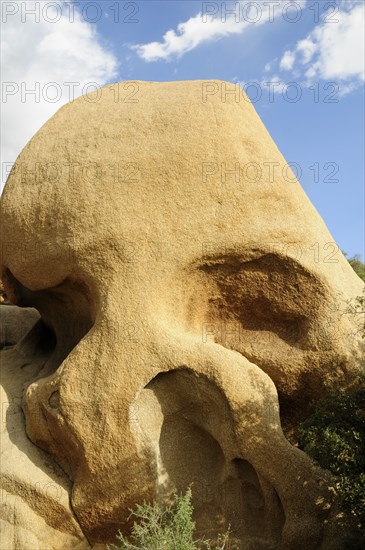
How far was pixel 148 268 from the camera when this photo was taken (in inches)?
299

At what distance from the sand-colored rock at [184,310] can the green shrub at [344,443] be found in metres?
0.55

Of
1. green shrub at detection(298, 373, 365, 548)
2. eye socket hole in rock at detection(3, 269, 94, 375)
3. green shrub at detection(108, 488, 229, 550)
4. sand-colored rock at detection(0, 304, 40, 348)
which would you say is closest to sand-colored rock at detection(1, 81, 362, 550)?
eye socket hole in rock at detection(3, 269, 94, 375)

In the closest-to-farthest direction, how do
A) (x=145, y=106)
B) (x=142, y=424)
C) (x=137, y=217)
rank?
(x=142, y=424) → (x=137, y=217) → (x=145, y=106)

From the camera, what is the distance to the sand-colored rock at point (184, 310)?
7176 millimetres

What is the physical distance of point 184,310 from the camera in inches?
311

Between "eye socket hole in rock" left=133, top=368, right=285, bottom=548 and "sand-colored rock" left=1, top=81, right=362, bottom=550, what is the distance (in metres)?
0.02

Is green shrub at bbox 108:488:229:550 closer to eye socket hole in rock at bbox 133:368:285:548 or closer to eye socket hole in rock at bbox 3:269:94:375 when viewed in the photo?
eye socket hole in rock at bbox 133:368:285:548

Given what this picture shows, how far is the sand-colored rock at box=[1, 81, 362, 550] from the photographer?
7176 mm

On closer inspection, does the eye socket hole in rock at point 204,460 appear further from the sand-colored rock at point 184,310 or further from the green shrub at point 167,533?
the green shrub at point 167,533

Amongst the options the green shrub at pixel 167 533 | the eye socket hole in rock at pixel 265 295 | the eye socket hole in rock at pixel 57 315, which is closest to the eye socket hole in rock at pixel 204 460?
the green shrub at pixel 167 533

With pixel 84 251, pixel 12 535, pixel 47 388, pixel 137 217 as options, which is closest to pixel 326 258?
pixel 137 217

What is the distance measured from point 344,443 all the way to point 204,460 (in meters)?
1.99

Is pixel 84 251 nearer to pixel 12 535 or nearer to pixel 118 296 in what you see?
pixel 118 296

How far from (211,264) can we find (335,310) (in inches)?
63.4
